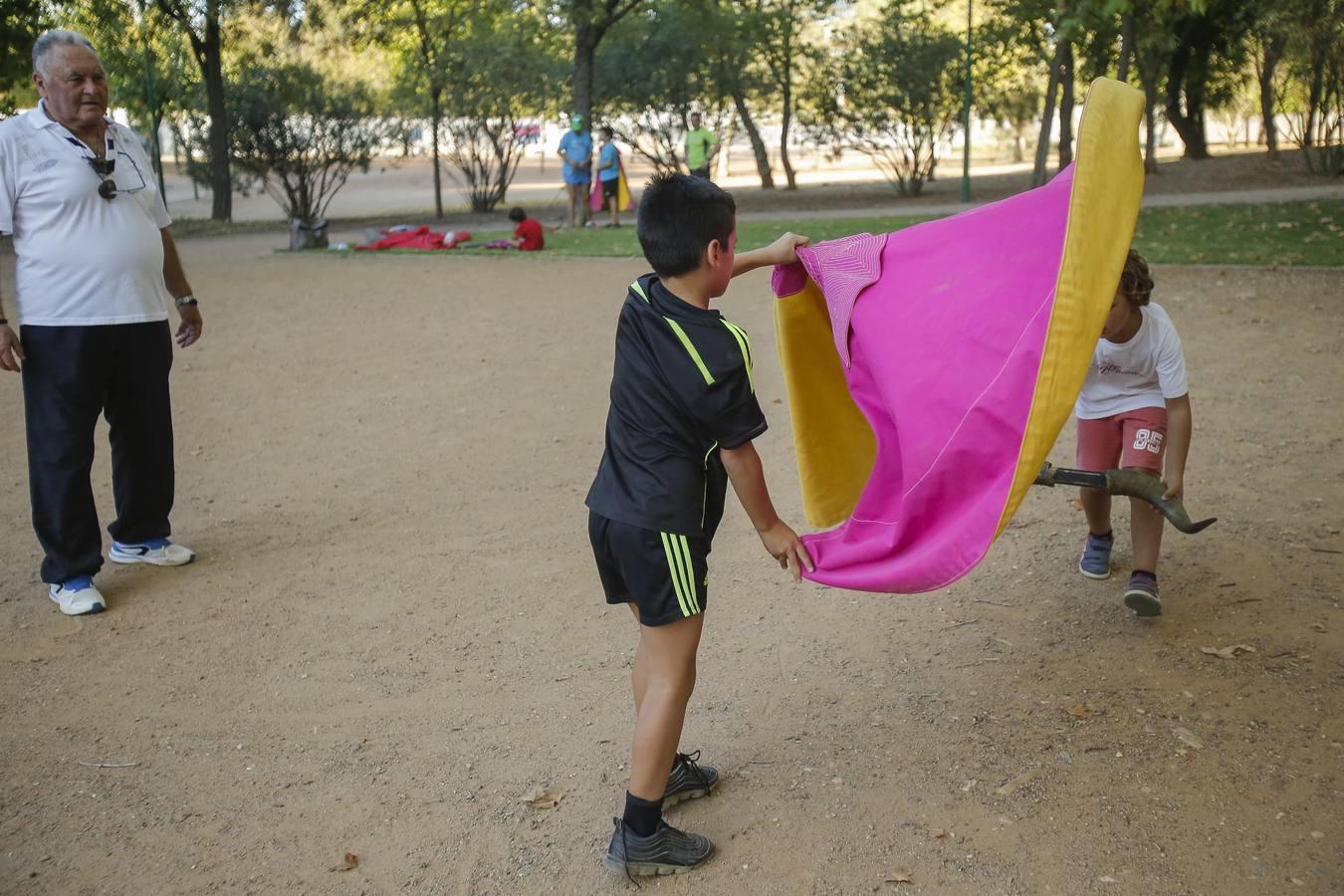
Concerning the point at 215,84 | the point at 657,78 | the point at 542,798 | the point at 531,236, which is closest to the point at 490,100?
the point at 657,78

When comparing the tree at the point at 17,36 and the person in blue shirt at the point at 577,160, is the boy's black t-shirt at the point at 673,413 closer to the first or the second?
the person in blue shirt at the point at 577,160

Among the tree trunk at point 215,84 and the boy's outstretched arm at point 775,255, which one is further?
the tree trunk at point 215,84

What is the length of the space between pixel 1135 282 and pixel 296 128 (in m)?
21.9

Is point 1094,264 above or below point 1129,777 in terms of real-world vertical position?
above

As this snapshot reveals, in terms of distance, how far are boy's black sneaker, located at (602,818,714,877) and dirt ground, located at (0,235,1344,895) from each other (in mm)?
50

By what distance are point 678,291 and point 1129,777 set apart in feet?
6.29

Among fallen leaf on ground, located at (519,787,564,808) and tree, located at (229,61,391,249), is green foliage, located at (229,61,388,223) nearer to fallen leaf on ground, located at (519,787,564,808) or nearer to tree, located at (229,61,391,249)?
tree, located at (229,61,391,249)

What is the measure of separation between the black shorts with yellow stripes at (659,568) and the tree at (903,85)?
22038mm

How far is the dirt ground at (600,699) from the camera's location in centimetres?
331

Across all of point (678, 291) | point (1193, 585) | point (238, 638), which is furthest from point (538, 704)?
point (1193, 585)

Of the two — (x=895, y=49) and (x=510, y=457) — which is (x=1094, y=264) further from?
(x=895, y=49)

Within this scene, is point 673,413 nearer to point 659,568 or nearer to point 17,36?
point 659,568

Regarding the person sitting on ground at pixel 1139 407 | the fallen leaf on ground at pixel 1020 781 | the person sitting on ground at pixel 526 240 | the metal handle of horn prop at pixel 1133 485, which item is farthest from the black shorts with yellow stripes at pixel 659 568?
the person sitting on ground at pixel 526 240

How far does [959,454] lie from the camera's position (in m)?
3.15
